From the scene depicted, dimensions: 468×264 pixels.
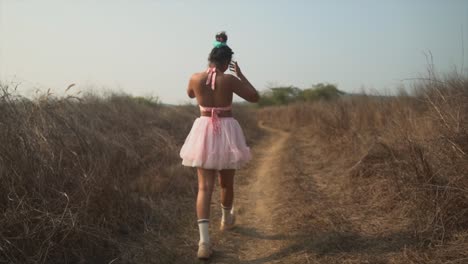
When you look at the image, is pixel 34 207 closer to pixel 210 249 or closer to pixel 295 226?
pixel 210 249

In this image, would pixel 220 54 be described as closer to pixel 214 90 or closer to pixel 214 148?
pixel 214 90

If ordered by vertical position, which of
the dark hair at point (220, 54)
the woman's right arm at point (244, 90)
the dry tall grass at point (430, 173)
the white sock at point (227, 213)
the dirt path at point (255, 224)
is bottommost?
the dirt path at point (255, 224)

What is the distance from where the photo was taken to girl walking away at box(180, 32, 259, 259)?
145 inches

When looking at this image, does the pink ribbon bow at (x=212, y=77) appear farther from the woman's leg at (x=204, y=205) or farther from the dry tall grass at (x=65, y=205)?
the dry tall grass at (x=65, y=205)

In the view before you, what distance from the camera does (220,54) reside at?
3.73 metres

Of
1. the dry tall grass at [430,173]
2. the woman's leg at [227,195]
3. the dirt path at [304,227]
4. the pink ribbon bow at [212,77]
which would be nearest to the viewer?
the dry tall grass at [430,173]

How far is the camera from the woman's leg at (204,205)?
3.54m

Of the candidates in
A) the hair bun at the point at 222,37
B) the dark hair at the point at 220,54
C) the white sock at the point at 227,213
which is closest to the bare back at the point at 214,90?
the dark hair at the point at 220,54

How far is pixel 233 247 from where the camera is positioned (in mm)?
3855

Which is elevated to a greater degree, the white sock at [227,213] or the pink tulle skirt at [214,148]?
the pink tulle skirt at [214,148]

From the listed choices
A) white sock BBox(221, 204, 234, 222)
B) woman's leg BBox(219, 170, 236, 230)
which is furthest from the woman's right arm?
white sock BBox(221, 204, 234, 222)

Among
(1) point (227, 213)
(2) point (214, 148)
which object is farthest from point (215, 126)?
(1) point (227, 213)

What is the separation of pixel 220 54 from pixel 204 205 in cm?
142

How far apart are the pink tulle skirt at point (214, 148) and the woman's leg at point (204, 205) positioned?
0.36ft
